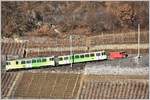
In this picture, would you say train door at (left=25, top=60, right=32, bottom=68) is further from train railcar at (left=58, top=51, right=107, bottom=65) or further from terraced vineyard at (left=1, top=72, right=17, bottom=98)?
train railcar at (left=58, top=51, right=107, bottom=65)

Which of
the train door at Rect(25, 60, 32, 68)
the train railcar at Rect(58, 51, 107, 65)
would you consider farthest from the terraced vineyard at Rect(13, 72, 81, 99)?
the train railcar at Rect(58, 51, 107, 65)

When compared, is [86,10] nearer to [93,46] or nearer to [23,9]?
[23,9]

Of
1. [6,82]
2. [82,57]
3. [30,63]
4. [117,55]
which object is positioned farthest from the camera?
[117,55]

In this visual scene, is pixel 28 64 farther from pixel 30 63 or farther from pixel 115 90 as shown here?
pixel 115 90

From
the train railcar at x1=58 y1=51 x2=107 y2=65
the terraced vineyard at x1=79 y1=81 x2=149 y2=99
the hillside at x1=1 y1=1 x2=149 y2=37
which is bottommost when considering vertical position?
the terraced vineyard at x1=79 y1=81 x2=149 y2=99

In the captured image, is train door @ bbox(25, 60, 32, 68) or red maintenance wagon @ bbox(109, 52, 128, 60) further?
red maintenance wagon @ bbox(109, 52, 128, 60)

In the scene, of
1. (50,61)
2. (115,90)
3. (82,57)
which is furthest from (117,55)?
(115,90)

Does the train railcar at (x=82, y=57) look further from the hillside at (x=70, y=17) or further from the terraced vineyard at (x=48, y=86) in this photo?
the hillside at (x=70, y=17)

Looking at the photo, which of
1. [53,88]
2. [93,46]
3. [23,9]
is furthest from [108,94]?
[23,9]
